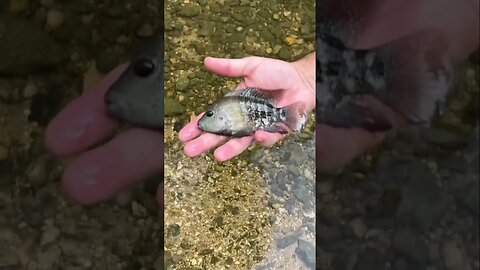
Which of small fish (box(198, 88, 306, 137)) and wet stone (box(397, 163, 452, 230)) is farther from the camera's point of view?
small fish (box(198, 88, 306, 137))

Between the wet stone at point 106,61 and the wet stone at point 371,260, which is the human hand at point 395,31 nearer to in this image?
the wet stone at point 371,260

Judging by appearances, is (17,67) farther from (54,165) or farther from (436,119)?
(436,119)

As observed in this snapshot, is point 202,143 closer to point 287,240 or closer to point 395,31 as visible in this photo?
point 287,240

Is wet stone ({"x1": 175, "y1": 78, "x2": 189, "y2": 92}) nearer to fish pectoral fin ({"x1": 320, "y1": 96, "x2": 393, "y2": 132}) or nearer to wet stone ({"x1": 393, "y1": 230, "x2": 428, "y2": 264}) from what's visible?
fish pectoral fin ({"x1": 320, "y1": 96, "x2": 393, "y2": 132})

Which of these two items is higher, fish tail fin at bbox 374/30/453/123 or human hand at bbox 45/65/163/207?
fish tail fin at bbox 374/30/453/123

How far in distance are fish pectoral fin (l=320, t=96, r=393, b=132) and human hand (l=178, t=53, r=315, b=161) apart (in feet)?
0.29

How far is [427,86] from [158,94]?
382mm

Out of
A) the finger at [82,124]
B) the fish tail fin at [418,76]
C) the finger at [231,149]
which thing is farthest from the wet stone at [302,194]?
the finger at [82,124]

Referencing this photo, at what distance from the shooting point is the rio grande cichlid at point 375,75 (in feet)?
2.77

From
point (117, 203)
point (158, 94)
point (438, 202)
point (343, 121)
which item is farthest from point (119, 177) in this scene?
point (438, 202)

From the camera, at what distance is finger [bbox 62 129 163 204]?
84 cm

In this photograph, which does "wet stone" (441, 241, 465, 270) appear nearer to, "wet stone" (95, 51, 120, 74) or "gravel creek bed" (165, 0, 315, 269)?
"gravel creek bed" (165, 0, 315, 269)

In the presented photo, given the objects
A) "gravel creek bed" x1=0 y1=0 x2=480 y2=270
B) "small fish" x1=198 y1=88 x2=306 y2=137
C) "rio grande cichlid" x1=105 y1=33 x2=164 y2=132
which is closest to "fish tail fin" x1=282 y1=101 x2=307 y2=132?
"small fish" x1=198 y1=88 x2=306 y2=137

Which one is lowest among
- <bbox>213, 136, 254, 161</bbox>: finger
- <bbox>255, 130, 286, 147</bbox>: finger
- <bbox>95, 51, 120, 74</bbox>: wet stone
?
<bbox>213, 136, 254, 161</bbox>: finger
